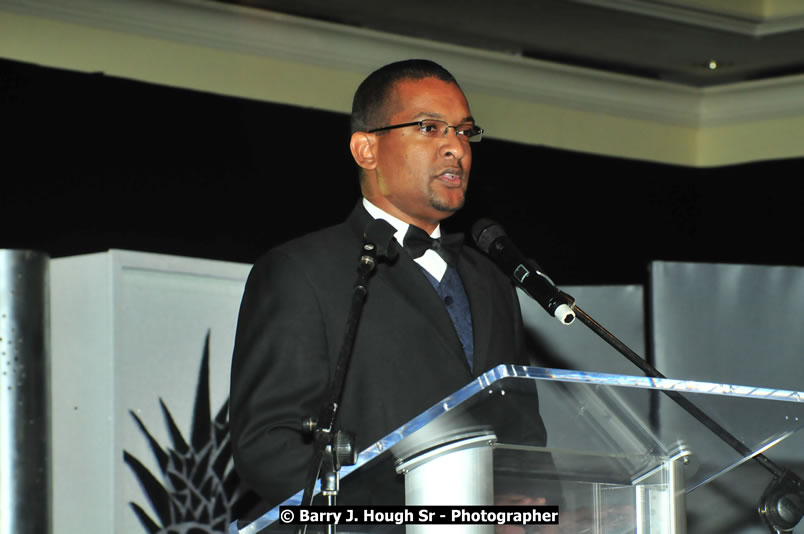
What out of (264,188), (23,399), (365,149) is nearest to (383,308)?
(365,149)

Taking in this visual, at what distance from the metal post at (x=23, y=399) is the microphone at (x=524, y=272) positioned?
1563 mm

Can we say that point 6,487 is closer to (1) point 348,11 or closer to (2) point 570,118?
(1) point 348,11

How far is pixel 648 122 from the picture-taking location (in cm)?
510

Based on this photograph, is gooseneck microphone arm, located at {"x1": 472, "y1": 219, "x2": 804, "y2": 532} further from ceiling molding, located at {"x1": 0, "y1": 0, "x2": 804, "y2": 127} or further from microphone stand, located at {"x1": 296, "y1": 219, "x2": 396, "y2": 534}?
ceiling molding, located at {"x1": 0, "y1": 0, "x2": 804, "y2": 127}

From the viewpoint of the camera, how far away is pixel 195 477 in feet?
12.0

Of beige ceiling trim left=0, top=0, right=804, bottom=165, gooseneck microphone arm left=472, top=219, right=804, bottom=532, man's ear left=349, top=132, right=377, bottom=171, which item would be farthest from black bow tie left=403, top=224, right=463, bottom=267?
beige ceiling trim left=0, top=0, right=804, bottom=165

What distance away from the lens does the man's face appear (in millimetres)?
2336

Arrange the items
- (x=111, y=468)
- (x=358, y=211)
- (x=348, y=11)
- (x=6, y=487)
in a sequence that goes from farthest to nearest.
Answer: (x=348, y=11), (x=111, y=468), (x=6, y=487), (x=358, y=211)

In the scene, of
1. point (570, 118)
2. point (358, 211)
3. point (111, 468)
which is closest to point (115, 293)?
point (111, 468)

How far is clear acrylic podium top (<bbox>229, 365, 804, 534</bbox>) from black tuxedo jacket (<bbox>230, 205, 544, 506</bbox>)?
431 mm

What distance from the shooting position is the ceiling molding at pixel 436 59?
12.8 ft

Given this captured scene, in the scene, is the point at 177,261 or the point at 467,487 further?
the point at 177,261

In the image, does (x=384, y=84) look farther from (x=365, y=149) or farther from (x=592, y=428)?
(x=592, y=428)

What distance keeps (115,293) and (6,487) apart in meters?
0.67
